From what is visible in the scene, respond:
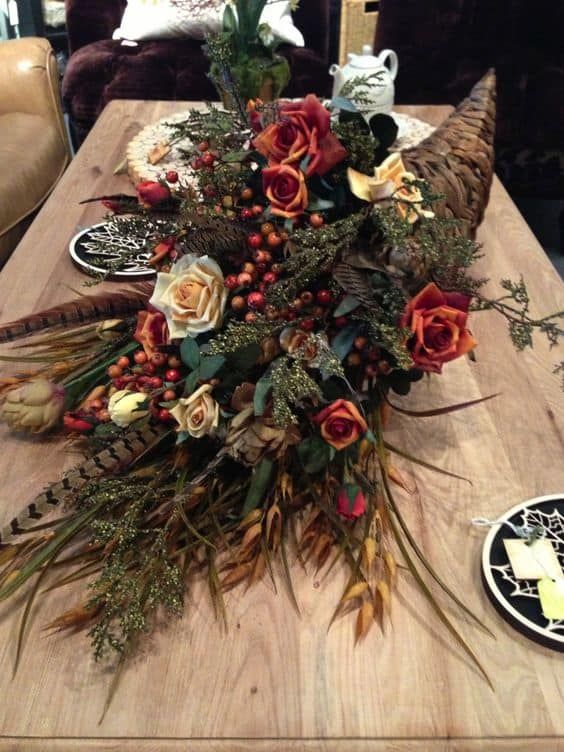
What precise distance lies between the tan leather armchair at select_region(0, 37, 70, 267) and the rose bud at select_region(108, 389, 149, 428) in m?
1.16

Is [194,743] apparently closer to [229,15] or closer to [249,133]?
[249,133]

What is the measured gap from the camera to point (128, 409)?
771mm

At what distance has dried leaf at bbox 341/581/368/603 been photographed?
659 mm

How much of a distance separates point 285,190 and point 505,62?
1.82 metres

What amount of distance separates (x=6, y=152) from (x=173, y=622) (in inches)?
62.7

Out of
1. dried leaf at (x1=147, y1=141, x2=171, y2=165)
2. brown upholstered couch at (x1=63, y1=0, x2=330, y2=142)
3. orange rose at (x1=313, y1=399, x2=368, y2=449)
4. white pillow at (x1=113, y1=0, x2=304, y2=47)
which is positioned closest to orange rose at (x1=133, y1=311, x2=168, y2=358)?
orange rose at (x1=313, y1=399, x2=368, y2=449)

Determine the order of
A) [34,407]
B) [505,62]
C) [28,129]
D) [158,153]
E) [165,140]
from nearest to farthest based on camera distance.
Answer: [34,407] → [158,153] → [165,140] → [28,129] → [505,62]

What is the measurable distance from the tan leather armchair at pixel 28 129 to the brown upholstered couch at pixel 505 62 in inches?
42.0

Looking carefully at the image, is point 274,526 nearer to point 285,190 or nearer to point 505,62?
point 285,190

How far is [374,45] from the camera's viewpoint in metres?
2.38

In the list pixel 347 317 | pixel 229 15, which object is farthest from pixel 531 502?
pixel 229 15

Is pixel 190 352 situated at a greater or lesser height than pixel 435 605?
greater

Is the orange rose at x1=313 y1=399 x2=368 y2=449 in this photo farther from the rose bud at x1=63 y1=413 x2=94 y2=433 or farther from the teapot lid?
the teapot lid

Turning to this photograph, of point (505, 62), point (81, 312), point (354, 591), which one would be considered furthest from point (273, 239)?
point (505, 62)
